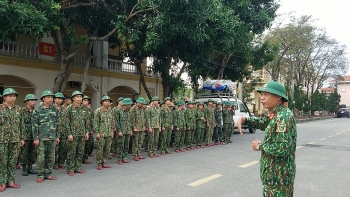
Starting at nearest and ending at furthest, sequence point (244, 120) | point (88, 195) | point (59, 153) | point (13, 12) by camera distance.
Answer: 1. point (244, 120)
2. point (88, 195)
3. point (59, 153)
4. point (13, 12)

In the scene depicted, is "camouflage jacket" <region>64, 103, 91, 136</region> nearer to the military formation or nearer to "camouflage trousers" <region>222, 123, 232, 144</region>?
the military formation

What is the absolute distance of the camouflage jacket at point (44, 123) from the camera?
6234 millimetres

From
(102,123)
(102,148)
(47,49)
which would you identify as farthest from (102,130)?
(47,49)

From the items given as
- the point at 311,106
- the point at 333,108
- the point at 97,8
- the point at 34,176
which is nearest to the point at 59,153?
the point at 34,176

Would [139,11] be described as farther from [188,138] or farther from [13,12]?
[188,138]

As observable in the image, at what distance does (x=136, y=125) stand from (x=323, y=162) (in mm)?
Answer: 5179

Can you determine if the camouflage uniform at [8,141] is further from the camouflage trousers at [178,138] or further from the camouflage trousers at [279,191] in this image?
the camouflage trousers at [178,138]

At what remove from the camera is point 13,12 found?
341 inches

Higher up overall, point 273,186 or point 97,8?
point 97,8

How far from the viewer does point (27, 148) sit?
6805mm

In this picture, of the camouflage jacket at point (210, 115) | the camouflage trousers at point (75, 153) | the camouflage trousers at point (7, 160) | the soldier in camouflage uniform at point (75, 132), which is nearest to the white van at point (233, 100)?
the camouflage jacket at point (210, 115)

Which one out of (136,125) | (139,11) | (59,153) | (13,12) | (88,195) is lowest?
(88,195)

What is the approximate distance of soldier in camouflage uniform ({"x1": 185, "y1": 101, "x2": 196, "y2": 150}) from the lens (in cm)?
1105

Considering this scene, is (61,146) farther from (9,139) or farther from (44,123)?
(9,139)
